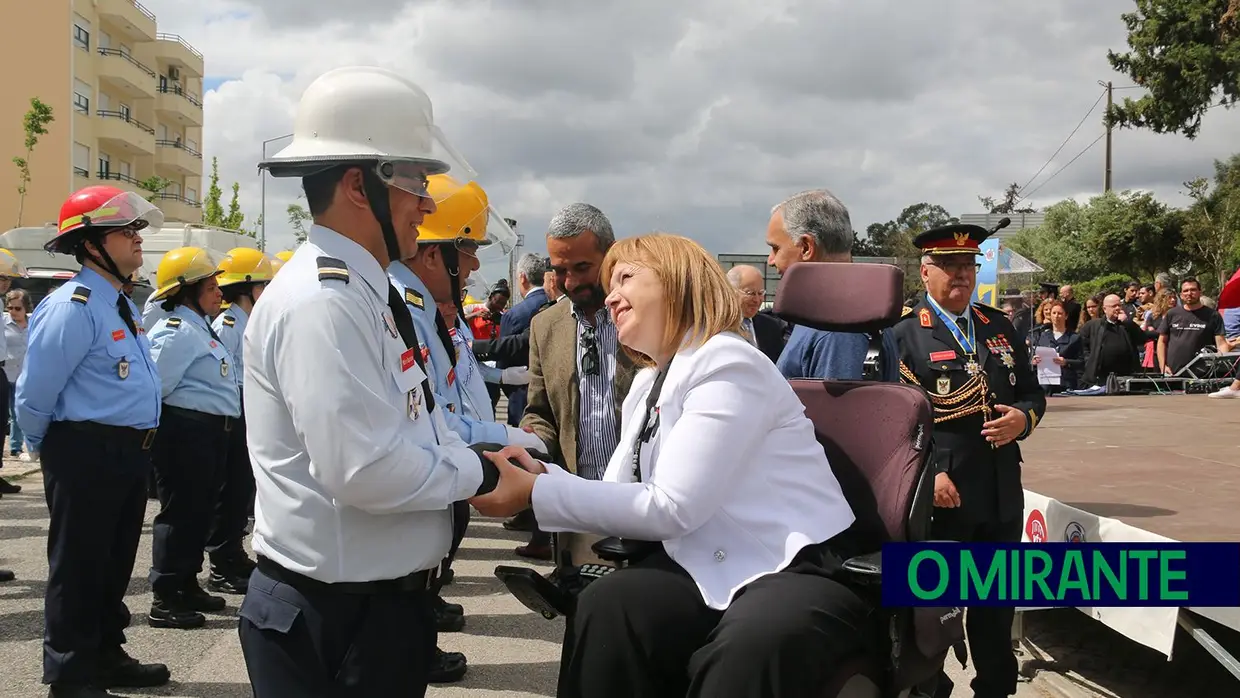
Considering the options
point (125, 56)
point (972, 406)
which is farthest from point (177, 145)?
point (972, 406)

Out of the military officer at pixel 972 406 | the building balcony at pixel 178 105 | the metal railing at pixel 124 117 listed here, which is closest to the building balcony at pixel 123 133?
the metal railing at pixel 124 117

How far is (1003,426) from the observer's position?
389 centimetres

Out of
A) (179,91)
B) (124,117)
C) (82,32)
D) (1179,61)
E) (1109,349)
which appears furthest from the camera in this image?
(179,91)

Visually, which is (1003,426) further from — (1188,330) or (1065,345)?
(1065,345)

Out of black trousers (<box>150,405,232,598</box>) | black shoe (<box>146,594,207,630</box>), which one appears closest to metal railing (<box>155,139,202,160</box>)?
black trousers (<box>150,405,232,598</box>)

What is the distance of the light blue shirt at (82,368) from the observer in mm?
4160

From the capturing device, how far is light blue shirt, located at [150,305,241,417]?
18.2 feet

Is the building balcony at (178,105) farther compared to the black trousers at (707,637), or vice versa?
the building balcony at (178,105)

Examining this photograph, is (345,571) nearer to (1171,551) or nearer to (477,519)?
(1171,551)

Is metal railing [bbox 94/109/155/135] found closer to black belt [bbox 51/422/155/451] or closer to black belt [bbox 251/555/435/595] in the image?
black belt [bbox 51/422/155/451]

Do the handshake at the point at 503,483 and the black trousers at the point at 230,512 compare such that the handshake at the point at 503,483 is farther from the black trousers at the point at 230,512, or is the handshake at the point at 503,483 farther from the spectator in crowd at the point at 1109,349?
the spectator in crowd at the point at 1109,349

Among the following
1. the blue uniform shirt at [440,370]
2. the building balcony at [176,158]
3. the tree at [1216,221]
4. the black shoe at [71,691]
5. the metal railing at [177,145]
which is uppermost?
the metal railing at [177,145]

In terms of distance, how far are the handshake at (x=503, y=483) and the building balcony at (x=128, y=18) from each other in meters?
52.4

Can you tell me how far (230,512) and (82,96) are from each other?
152 feet
